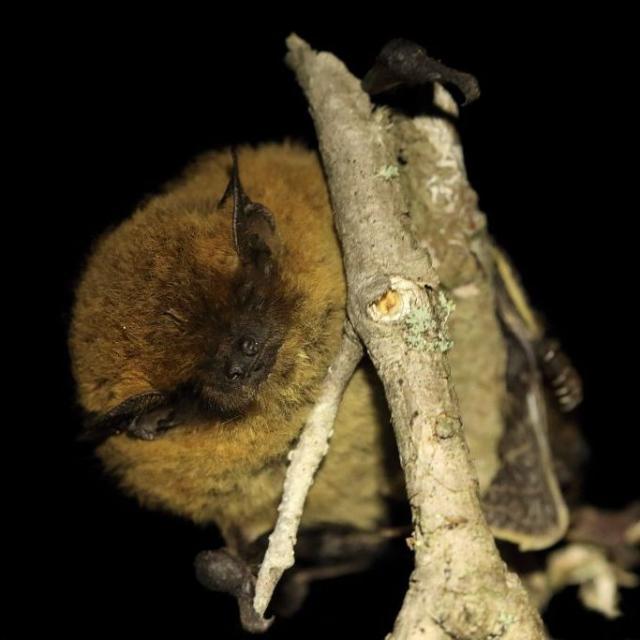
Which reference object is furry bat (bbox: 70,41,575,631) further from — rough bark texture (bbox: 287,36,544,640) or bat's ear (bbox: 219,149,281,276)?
rough bark texture (bbox: 287,36,544,640)

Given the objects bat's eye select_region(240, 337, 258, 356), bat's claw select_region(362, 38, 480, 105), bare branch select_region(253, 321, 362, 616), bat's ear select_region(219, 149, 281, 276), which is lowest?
bare branch select_region(253, 321, 362, 616)

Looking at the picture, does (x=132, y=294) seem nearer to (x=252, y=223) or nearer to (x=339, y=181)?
(x=252, y=223)

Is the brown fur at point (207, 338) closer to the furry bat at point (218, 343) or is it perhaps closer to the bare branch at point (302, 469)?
the furry bat at point (218, 343)

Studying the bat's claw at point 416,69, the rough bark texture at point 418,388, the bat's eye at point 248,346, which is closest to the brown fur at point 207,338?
the bat's eye at point 248,346

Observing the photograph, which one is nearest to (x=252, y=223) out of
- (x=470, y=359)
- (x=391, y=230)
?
(x=391, y=230)

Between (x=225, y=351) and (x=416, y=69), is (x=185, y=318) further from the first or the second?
(x=416, y=69)

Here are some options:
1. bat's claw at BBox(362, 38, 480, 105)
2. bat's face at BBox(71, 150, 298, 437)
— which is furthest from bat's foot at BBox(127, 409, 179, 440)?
bat's claw at BBox(362, 38, 480, 105)
